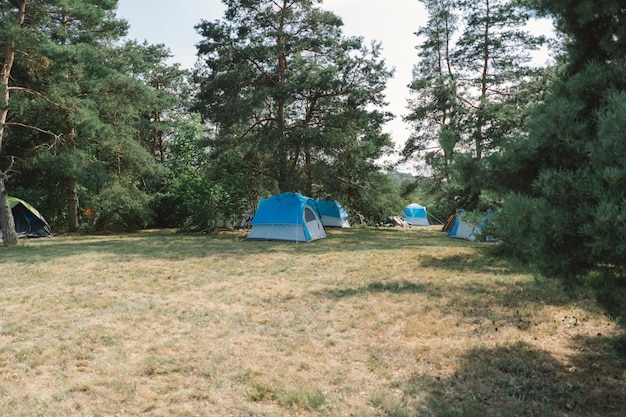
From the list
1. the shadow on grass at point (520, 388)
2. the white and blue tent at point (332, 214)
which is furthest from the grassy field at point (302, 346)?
the white and blue tent at point (332, 214)

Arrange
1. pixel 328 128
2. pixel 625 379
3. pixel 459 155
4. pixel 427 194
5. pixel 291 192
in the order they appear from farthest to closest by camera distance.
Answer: pixel 427 194, pixel 328 128, pixel 291 192, pixel 625 379, pixel 459 155

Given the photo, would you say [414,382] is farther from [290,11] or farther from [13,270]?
[290,11]

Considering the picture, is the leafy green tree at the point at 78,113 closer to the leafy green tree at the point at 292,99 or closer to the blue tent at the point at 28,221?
the blue tent at the point at 28,221

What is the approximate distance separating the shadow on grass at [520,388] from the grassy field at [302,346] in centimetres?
1

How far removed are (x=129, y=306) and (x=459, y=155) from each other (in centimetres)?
440

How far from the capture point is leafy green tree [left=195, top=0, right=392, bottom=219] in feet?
46.1

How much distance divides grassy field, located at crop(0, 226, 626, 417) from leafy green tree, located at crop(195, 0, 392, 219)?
7888 millimetres

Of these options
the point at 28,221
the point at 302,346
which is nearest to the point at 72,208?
the point at 28,221

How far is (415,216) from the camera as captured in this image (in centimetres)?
3056

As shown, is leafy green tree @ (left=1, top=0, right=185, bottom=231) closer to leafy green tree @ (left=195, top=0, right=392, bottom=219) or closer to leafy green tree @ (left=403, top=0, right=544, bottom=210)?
leafy green tree @ (left=195, top=0, right=392, bottom=219)

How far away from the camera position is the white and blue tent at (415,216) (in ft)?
98.9

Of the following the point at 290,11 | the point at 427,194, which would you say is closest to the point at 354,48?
the point at 290,11

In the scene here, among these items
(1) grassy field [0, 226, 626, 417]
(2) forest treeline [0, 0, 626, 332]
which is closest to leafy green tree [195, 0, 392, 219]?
(2) forest treeline [0, 0, 626, 332]

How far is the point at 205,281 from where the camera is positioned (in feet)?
22.0
